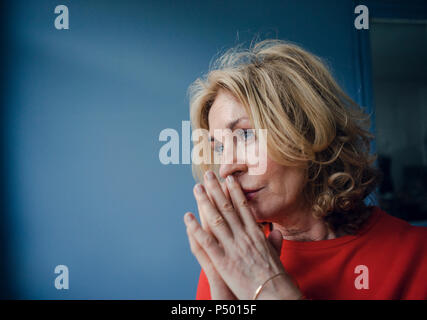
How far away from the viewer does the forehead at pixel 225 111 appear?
0.82 m

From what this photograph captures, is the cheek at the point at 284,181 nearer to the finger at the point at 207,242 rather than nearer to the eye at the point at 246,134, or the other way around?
the eye at the point at 246,134

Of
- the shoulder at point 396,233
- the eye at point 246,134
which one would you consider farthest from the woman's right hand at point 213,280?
the shoulder at point 396,233

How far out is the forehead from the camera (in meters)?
A: 0.82

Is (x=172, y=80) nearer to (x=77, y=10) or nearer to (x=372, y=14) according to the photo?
(x=77, y=10)

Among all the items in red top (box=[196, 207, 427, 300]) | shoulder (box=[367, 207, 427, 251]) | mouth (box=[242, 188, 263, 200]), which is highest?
mouth (box=[242, 188, 263, 200])

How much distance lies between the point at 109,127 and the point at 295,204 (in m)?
0.92

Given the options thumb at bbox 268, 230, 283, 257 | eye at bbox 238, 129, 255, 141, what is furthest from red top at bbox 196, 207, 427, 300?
→ eye at bbox 238, 129, 255, 141

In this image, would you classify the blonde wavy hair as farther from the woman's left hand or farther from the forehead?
the woman's left hand

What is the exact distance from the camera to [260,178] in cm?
77

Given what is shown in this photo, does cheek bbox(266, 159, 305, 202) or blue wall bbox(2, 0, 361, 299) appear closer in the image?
cheek bbox(266, 159, 305, 202)

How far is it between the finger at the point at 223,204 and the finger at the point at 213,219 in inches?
0.5

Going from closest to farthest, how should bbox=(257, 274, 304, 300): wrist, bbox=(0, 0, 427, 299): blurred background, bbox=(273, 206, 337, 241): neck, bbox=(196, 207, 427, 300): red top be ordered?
bbox=(257, 274, 304, 300): wrist < bbox=(196, 207, 427, 300): red top < bbox=(273, 206, 337, 241): neck < bbox=(0, 0, 427, 299): blurred background

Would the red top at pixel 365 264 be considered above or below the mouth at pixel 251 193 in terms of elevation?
below

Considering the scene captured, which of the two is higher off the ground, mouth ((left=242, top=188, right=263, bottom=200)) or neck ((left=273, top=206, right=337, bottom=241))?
mouth ((left=242, top=188, right=263, bottom=200))
